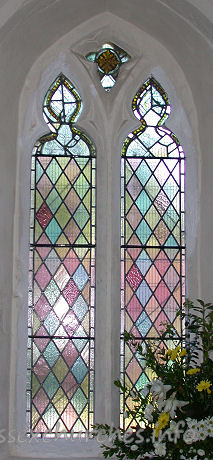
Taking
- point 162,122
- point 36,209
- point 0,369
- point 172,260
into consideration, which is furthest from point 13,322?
point 162,122

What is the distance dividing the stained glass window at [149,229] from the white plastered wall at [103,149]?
0.06m

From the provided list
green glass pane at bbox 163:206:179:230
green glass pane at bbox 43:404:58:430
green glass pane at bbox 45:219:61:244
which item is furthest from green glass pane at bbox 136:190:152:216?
green glass pane at bbox 43:404:58:430

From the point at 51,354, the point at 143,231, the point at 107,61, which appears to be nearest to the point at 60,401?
the point at 51,354

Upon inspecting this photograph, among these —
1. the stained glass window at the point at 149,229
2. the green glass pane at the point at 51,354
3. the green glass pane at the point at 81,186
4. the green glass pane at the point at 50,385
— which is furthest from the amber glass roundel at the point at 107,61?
the green glass pane at the point at 50,385

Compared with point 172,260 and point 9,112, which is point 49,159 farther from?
point 172,260

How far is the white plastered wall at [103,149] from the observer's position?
4.30 m

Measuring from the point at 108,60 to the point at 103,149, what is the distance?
21.1 inches

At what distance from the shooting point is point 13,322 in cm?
433

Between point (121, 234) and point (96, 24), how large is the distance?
119cm

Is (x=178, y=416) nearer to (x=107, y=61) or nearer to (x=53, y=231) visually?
(x=53, y=231)

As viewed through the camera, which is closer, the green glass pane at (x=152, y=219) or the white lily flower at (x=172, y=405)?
the white lily flower at (x=172, y=405)

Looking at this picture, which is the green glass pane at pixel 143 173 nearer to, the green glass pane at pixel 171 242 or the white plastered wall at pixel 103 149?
the white plastered wall at pixel 103 149

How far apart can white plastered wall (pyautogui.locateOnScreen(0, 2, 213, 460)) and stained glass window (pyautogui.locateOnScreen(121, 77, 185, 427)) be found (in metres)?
0.06

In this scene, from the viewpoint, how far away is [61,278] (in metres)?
4.45
